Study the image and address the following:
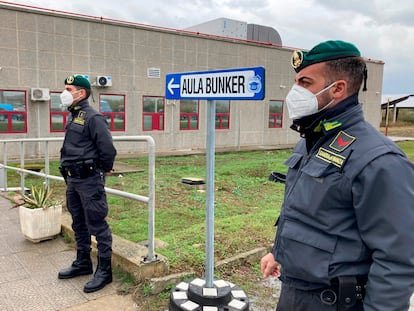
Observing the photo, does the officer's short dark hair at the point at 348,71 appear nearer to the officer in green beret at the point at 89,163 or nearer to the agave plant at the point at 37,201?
the officer in green beret at the point at 89,163

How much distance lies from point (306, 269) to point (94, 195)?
224cm

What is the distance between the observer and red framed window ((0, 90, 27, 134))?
42.3 feet

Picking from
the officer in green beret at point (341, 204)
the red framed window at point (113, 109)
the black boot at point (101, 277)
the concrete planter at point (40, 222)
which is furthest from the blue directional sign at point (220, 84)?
the red framed window at point (113, 109)

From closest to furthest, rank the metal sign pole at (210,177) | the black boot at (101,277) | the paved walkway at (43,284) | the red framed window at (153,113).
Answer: the metal sign pole at (210,177)
the paved walkway at (43,284)
the black boot at (101,277)
the red framed window at (153,113)

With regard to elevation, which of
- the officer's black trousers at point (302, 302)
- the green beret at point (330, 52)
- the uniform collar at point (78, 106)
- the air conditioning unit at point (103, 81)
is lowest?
the officer's black trousers at point (302, 302)

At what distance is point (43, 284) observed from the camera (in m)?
3.24

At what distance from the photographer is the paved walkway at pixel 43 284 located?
2.90 metres

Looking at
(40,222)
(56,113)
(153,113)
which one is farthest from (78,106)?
(153,113)

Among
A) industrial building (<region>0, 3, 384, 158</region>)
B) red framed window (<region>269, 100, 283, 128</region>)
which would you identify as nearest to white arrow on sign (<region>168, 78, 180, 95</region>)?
industrial building (<region>0, 3, 384, 158</region>)

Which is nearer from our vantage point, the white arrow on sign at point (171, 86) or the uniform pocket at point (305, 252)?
the uniform pocket at point (305, 252)

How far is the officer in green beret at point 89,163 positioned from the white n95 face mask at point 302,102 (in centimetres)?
202

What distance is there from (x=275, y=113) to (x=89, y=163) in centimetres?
1869

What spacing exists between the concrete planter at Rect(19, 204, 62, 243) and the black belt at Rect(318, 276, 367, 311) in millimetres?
3467

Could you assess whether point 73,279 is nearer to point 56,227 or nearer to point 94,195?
point 94,195
